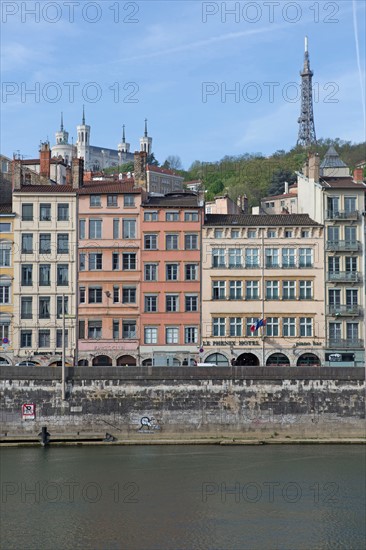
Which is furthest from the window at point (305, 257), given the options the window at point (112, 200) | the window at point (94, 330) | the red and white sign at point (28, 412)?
the red and white sign at point (28, 412)

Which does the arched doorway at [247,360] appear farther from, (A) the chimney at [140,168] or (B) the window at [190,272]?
(A) the chimney at [140,168]

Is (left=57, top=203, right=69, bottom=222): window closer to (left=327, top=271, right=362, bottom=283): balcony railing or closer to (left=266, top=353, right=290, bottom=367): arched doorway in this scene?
(left=266, top=353, right=290, bottom=367): arched doorway

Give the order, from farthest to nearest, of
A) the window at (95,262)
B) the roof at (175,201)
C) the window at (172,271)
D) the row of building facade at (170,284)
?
the roof at (175,201), the window at (95,262), the window at (172,271), the row of building facade at (170,284)

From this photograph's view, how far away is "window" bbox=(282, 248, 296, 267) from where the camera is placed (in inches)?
2931

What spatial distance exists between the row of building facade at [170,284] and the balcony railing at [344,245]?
0.25 ft

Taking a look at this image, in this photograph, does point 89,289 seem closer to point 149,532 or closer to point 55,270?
point 55,270

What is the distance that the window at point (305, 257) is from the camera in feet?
244

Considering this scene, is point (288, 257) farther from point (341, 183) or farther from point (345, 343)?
point (341, 183)

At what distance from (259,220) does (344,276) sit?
304 inches

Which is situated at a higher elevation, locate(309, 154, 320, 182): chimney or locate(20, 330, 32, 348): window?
locate(309, 154, 320, 182): chimney

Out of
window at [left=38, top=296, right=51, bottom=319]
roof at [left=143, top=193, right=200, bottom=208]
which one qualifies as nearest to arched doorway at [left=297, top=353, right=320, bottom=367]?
roof at [left=143, top=193, right=200, bottom=208]

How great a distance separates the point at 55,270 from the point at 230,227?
530 inches

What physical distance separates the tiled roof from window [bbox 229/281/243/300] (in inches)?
407

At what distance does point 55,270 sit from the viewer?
7400 centimetres
